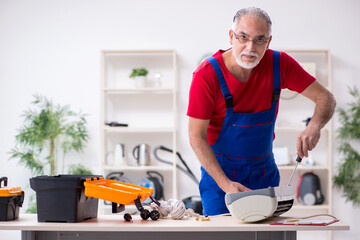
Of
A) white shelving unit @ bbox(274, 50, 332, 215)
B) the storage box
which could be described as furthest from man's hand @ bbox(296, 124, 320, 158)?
white shelving unit @ bbox(274, 50, 332, 215)

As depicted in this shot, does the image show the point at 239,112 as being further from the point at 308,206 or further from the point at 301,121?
the point at 301,121

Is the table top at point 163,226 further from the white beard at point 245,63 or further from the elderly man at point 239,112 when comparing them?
the white beard at point 245,63

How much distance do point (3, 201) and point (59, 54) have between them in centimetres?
333

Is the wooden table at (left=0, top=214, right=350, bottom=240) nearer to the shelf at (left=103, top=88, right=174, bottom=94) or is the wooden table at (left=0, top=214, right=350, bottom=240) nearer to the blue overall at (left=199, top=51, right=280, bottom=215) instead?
the blue overall at (left=199, top=51, right=280, bottom=215)

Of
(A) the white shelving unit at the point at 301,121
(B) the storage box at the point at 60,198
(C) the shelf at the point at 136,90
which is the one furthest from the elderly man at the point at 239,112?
(A) the white shelving unit at the point at 301,121

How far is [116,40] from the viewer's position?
5031 millimetres

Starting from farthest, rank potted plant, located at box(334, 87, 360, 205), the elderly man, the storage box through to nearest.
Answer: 1. potted plant, located at box(334, 87, 360, 205)
2. the elderly man
3. the storage box

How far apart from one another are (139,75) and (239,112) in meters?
2.66

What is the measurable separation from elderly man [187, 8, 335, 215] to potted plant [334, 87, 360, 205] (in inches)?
104

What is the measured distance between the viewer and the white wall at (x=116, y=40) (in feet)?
16.3

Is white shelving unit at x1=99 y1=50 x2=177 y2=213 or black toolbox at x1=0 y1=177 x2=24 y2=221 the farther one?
white shelving unit at x1=99 y1=50 x2=177 y2=213

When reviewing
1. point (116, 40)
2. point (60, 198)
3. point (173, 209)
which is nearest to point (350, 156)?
point (116, 40)

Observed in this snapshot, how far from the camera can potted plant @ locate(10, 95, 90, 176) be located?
469 centimetres

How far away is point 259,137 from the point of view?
7.41 ft
